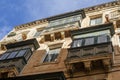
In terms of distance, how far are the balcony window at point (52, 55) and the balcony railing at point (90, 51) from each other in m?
3.30

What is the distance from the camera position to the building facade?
16.5m

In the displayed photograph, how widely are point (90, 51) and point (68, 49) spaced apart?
1.66 m

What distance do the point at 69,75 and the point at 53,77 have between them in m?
2.12

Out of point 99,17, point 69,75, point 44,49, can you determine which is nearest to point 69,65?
point 69,75

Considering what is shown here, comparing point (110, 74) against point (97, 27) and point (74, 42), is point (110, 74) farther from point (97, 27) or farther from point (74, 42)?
point (97, 27)

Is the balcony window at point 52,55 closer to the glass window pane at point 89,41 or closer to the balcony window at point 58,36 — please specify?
the balcony window at point 58,36

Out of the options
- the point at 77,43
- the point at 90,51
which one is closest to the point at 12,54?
the point at 77,43

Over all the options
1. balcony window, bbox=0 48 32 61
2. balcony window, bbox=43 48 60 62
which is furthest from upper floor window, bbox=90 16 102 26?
balcony window, bbox=0 48 32 61

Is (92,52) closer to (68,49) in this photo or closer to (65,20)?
(68,49)

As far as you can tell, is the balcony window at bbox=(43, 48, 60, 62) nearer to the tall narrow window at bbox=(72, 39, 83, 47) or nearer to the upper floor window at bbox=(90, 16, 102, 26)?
the tall narrow window at bbox=(72, 39, 83, 47)

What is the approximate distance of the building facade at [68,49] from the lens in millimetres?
16484

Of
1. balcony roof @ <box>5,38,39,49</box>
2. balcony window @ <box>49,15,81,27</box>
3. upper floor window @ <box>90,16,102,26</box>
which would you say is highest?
balcony window @ <box>49,15,81,27</box>

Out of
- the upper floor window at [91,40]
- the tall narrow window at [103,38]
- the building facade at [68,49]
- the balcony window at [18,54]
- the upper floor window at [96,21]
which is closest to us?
the building facade at [68,49]

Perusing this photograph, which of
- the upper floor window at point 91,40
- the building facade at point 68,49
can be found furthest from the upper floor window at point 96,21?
the upper floor window at point 91,40
